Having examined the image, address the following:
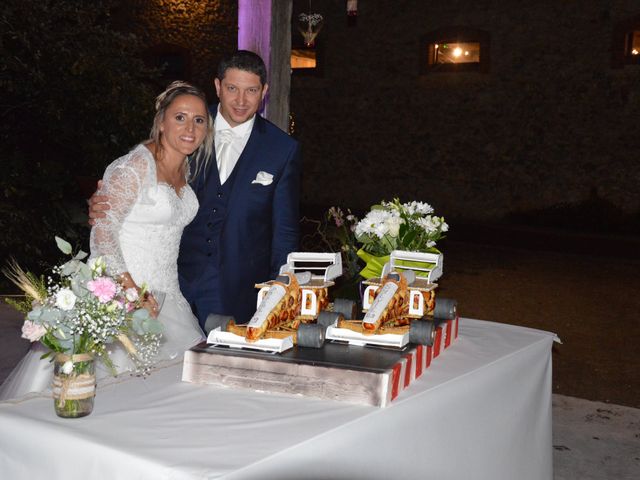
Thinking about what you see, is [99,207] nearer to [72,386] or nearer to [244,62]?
[244,62]

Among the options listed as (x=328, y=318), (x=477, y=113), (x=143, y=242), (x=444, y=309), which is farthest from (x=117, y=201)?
(x=477, y=113)

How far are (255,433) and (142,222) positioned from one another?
56.6 inches

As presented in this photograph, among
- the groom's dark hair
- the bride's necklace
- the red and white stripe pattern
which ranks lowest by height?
the red and white stripe pattern

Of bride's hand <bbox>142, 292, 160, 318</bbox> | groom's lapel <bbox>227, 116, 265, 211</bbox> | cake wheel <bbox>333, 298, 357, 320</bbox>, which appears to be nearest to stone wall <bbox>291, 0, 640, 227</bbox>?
groom's lapel <bbox>227, 116, 265, 211</bbox>

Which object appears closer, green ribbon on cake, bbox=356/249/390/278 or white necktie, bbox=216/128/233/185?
green ribbon on cake, bbox=356/249/390/278

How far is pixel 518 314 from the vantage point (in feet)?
24.7

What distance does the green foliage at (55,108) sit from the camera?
7527 mm

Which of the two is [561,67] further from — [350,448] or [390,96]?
[350,448]

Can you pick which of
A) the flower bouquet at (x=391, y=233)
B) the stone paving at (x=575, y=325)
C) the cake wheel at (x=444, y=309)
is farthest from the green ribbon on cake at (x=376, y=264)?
the stone paving at (x=575, y=325)

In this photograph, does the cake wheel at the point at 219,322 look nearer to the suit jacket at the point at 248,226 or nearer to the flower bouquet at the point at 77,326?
the flower bouquet at the point at 77,326

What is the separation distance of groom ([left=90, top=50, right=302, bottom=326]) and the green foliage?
481cm

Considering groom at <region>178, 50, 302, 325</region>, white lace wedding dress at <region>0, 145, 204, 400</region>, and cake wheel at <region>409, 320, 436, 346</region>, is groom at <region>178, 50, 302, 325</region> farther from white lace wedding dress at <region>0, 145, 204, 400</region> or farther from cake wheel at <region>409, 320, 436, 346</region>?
cake wheel at <region>409, 320, 436, 346</region>

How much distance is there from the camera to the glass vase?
1689 mm

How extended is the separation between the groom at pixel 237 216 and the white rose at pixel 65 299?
140 centimetres
